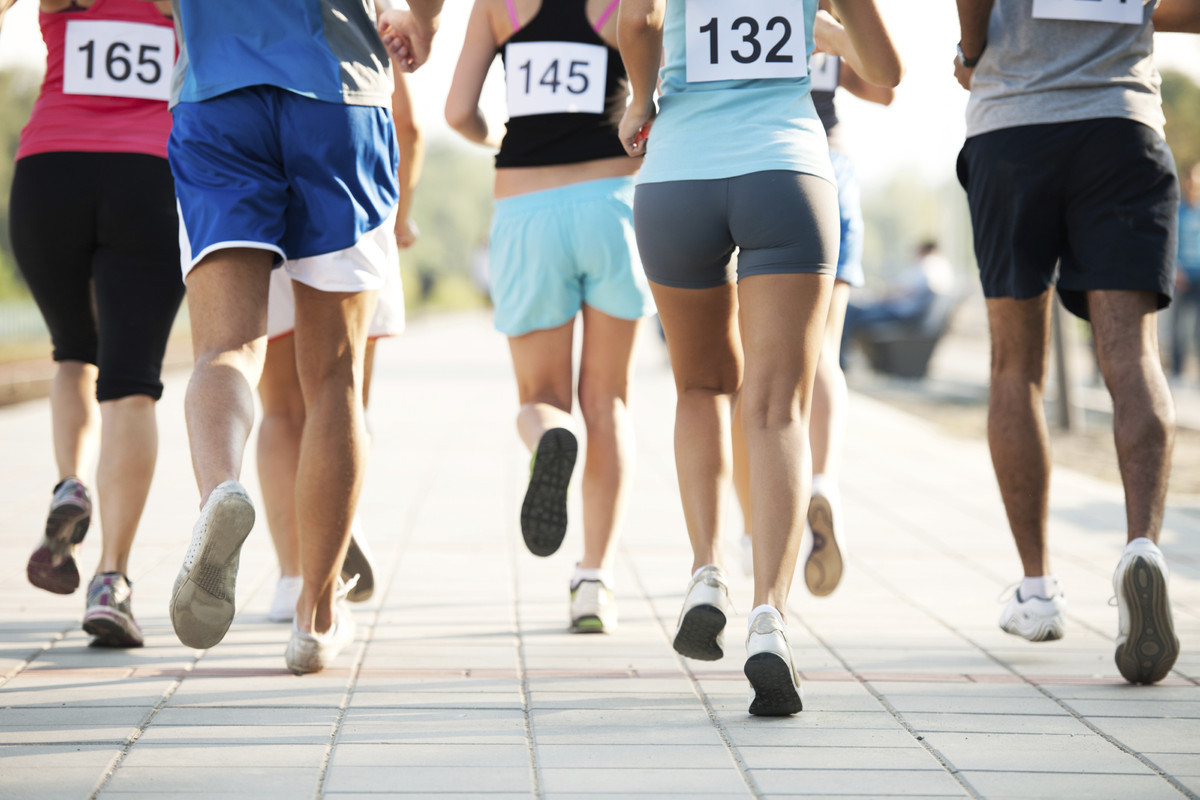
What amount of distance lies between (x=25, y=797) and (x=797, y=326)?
70.0 inches

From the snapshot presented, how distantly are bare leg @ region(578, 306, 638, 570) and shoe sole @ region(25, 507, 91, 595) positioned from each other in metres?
1.42

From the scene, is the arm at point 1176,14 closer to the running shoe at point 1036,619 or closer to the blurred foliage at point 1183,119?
the running shoe at point 1036,619

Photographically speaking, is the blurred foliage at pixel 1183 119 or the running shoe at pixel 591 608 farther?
the blurred foliage at pixel 1183 119

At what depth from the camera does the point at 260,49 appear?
3115 mm

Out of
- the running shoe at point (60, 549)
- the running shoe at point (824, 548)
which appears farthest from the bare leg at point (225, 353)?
the running shoe at point (824, 548)

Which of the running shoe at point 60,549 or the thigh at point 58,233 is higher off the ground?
the thigh at point 58,233

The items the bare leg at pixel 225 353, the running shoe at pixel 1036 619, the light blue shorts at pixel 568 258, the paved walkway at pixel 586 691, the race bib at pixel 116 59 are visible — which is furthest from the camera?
the light blue shorts at pixel 568 258

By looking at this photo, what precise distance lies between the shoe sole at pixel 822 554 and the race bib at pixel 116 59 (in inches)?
84.4

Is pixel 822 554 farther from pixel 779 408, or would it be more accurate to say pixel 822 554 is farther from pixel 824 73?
pixel 824 73

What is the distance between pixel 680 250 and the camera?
3.18m

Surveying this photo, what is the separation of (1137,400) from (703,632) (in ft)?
4.06

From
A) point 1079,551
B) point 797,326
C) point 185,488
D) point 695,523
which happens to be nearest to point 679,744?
point 695,523

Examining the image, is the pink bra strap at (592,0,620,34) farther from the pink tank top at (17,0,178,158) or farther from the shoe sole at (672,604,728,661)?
the shoe sole at (672,604,728,661)

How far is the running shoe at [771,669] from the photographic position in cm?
289
